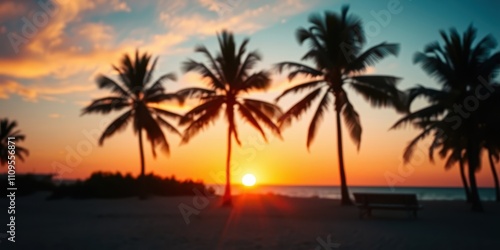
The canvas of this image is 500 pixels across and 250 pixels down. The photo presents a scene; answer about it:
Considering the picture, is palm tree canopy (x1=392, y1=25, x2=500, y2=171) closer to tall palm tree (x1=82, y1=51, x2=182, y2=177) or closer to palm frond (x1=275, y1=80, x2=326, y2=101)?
palm frond (x1=275, y1=80, x2=326, y2=101)

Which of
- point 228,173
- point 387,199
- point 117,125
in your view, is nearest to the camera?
point 387,199

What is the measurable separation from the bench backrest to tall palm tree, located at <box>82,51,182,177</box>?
1324 centimetres

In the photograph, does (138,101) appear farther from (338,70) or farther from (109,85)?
(338,70)

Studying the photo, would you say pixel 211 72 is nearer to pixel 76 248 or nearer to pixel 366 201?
pixel 366 201

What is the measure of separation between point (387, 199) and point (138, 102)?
16051mm

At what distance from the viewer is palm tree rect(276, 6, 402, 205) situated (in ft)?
58.9

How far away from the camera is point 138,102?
76.6 ft

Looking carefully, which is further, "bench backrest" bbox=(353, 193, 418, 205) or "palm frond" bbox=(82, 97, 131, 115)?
"palm frond" bbox=(82, 97, 131, 115)

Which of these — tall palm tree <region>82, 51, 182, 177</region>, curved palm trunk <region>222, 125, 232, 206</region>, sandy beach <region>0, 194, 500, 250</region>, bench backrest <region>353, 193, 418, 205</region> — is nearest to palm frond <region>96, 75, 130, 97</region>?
tall palm tree <region>82, 51, 182, 177</region>

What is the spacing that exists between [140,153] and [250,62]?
30.0 ft

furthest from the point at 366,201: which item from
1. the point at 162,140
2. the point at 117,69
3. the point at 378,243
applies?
the point at 117,69

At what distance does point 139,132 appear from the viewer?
22828mm

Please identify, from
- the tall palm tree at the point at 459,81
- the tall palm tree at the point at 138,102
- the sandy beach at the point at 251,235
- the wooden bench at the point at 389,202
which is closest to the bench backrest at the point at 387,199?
the wooden bench at the point at 389,202

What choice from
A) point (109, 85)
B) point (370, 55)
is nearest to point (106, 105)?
point (109, 85)
